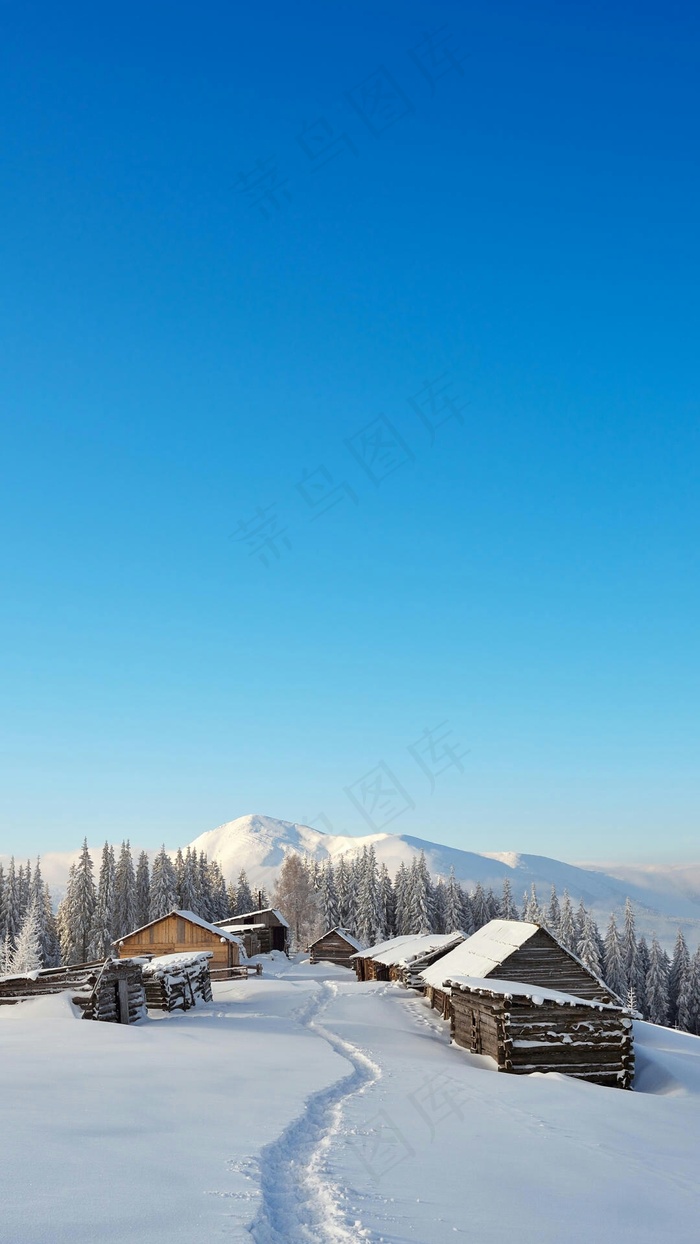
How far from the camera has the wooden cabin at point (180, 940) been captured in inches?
1938

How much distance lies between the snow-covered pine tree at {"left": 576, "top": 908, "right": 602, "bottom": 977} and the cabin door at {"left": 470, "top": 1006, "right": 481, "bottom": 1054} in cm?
6492

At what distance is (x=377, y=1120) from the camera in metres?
13.1

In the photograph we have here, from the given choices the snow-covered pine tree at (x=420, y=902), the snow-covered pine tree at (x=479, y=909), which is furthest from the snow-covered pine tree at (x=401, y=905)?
the snow-covered pine tree at (x=479, y=909)

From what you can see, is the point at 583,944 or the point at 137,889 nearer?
the point at 583,944

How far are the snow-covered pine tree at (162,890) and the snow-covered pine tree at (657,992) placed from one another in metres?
52.1

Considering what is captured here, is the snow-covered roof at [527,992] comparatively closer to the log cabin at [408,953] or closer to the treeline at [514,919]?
the log cabin at [408,953]

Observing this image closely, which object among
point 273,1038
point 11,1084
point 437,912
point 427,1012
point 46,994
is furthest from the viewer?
point 437,912

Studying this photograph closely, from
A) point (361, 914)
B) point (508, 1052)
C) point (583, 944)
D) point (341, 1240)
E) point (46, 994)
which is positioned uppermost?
point (341, 1240)

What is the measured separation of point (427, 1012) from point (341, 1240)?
30.7m

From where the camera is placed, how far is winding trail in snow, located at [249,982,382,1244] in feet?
24.5

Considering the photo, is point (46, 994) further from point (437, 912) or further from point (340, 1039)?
point (437, 912)

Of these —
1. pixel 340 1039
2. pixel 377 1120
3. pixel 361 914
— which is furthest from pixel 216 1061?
pixel 361 914

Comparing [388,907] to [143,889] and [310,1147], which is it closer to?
[143,889]

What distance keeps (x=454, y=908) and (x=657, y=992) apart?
23245mm
